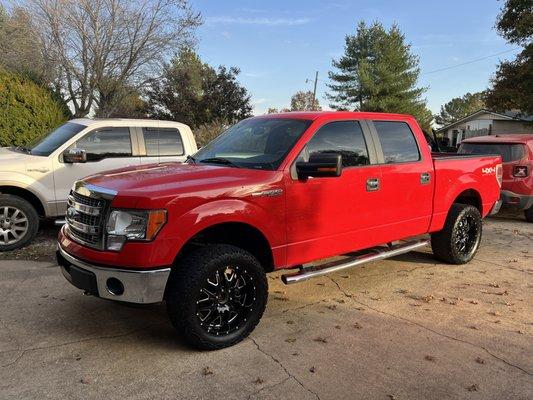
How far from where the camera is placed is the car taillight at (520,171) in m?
9.57

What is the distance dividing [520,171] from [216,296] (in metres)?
7.86

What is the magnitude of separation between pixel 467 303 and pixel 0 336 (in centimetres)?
440

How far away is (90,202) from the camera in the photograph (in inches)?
155

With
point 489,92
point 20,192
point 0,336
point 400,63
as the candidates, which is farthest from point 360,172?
point 400,63

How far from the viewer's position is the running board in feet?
14.7

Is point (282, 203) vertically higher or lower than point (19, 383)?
higher

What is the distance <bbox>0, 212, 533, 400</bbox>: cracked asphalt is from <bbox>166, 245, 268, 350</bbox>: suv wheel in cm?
16

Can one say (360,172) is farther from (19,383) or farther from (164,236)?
(19,383)

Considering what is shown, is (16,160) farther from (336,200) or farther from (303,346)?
(303,346)

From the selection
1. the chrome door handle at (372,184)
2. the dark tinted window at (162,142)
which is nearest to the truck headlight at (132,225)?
the chrome door handle at (372,184)

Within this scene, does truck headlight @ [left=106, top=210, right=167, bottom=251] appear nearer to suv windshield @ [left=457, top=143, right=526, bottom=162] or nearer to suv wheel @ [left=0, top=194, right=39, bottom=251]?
suv wheel @ [left=0, top=194, right=39, bottom=251]

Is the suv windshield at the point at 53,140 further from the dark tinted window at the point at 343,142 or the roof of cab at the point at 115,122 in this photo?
the dark tinted window at the point at 343,142

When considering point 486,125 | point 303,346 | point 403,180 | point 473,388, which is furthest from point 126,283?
point 486,125

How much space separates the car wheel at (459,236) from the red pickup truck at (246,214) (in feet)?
1.74
